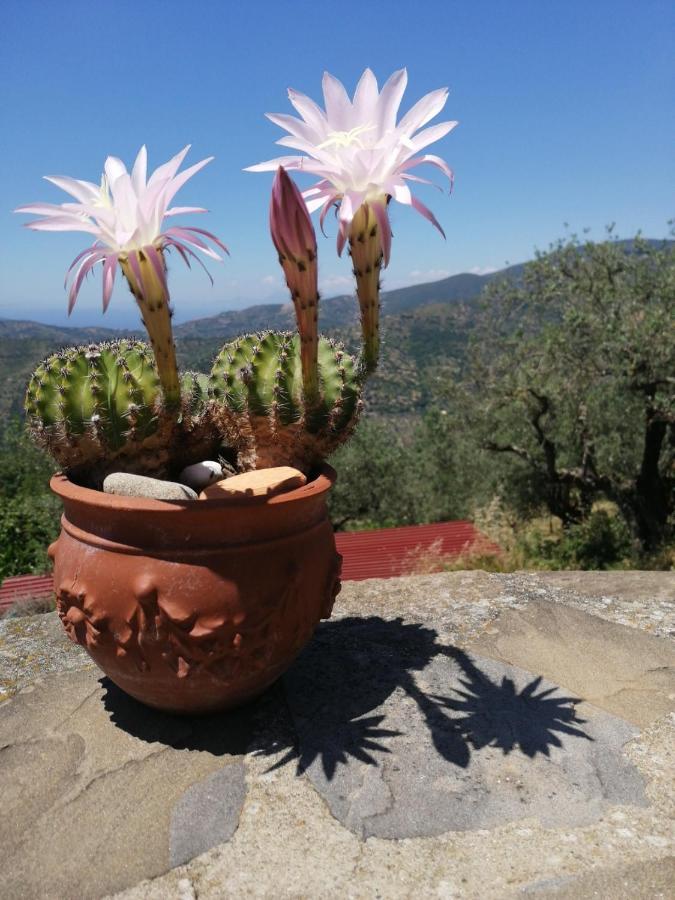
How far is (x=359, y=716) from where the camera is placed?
3.01 metres

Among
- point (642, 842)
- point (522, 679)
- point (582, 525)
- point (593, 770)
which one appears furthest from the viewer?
point (582, 525)

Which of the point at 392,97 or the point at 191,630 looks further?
the point at 191,630

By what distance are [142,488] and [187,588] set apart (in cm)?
52

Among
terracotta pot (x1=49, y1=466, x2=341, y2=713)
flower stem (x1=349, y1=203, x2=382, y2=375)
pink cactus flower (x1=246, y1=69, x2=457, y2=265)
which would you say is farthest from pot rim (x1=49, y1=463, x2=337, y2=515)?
pink cactus flower (x1=246, y1=69, x2=457, y2=265)

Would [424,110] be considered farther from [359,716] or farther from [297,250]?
[359,716]

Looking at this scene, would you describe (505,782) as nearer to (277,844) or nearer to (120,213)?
(277,844)

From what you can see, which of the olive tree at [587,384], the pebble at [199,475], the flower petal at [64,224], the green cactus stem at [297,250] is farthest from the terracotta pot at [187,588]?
the olive tree at [587,384]

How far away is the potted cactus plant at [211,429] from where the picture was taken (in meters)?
2.26

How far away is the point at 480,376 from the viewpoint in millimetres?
12305

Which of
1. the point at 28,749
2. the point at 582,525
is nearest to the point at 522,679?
the point at 28,749

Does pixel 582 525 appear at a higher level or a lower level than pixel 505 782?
lower

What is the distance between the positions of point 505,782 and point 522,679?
801mm

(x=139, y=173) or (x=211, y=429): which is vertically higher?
(x=139, y=173)

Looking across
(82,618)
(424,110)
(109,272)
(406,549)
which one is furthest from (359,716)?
(406,549)
